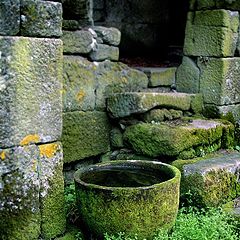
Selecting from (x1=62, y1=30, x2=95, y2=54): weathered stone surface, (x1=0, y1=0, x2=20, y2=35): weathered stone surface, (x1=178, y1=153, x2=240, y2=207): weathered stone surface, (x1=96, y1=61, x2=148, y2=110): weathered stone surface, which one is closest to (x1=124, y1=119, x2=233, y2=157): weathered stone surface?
(x1=178, y1=153, x2=240, y2=207): weathered stone surface

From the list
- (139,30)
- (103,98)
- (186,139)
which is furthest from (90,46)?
(139,30)

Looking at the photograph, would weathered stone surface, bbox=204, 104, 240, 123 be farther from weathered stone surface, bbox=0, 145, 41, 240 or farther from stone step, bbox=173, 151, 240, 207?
weathered stone surface, bbox=0, 145, 41, 240

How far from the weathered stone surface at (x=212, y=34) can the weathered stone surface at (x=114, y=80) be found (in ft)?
2.11

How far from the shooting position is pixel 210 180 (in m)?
3.59

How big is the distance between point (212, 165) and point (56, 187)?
1350 mm

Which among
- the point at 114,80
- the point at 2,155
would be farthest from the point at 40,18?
the point at 114,80

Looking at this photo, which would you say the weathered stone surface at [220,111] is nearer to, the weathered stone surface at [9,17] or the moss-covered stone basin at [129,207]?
the moss-covered stone basin at [129,207]

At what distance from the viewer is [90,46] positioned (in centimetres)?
412

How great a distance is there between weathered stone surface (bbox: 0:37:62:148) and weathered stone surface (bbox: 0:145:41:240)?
0.28 ft

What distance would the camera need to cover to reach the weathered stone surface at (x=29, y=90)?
269cm

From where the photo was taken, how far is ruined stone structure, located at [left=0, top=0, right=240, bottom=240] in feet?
9.02

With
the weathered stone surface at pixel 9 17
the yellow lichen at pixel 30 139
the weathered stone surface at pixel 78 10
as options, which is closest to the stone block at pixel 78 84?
the weathered stone surface at pixel 78 10

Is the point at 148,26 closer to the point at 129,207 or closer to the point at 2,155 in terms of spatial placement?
the point at 129,207

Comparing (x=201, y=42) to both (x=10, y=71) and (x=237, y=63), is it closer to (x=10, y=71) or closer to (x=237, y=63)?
(x=237, y=63)
